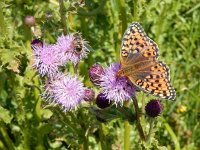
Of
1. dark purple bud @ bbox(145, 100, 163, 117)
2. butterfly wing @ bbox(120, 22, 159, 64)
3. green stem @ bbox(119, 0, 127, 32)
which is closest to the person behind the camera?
butterfly wing @ bbox(120, 22, 159, 64)

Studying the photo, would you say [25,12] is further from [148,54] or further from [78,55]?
[148,54]

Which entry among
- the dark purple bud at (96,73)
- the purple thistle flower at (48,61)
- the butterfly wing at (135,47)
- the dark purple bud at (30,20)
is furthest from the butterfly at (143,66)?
the dark purple bud at (30,20)

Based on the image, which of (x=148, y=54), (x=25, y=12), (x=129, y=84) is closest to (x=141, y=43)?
(x=148, y=54)

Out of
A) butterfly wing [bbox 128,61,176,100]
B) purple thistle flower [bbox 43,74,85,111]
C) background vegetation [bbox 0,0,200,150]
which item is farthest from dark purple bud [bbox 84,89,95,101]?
butterfly wing [bbox 128,61,176,100]

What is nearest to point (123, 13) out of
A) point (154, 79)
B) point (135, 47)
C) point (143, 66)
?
point (135, 47)

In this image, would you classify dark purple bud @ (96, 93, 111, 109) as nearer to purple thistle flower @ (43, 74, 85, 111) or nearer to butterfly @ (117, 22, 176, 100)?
purple thistle flower @ (43, 74, 85, 111)

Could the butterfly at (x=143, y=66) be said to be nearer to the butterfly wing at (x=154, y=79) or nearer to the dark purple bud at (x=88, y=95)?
the butterfly wing at (x=154, y=79)
